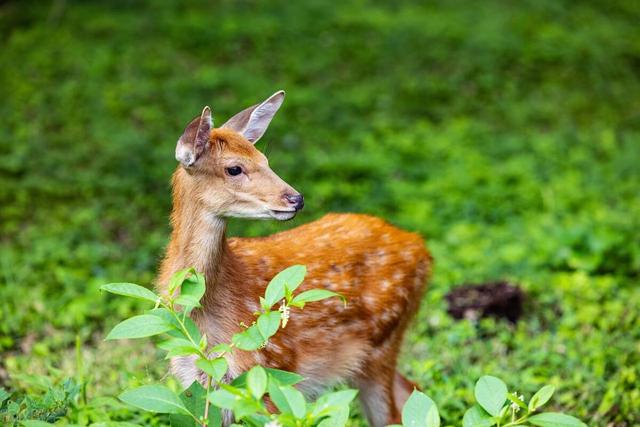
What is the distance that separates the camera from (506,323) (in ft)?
21.6

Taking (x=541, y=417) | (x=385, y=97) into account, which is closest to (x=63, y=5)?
(x=385, y=97)

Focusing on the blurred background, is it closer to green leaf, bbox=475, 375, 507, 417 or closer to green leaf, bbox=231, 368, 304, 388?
green leaf, bbox=231, 368, 304, 388

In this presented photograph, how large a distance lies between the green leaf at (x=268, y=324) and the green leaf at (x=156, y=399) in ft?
1.22

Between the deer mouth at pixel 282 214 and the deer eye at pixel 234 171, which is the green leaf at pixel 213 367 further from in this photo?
the deer eye at pixel 234 171

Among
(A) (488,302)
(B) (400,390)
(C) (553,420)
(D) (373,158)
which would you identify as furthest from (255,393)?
(D) (373,158)

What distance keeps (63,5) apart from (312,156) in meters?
4.92

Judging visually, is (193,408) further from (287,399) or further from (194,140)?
(194,140)

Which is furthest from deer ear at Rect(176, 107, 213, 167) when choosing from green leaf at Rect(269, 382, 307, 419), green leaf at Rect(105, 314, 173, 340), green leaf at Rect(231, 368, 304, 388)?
green leaf at Rect(269, 382, 307, 419)

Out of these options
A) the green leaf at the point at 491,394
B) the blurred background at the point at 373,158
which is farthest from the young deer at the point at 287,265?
the green leaf at the point at 491,394

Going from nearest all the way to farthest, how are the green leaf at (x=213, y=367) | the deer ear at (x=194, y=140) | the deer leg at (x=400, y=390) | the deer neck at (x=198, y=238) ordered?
the green leaf at (x=213, y=367) → the deer ear at (x=194, y=140) → the deer neck at (x=198, y=238) → the deer leg at (x=400, y=390)

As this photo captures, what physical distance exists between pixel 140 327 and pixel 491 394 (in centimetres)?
120

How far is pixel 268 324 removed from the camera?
304cm

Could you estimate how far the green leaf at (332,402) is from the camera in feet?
9.36

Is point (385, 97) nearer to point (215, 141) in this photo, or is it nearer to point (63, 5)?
point (63, 5)
